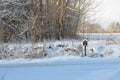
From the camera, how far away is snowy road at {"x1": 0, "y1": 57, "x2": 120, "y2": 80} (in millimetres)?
3600

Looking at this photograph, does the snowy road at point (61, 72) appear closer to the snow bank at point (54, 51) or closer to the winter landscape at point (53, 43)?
the winter landscape at point (53, 43)

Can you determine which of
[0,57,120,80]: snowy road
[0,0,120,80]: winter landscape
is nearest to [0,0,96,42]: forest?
[0,0,120,80]: winter landscape

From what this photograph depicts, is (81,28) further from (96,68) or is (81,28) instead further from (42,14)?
(96,68)

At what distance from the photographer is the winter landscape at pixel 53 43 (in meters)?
3.67

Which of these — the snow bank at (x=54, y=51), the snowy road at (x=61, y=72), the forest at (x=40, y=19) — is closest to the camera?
the snowy road at (x=61, y=72)

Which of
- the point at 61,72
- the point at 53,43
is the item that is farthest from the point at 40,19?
the point at 61,72

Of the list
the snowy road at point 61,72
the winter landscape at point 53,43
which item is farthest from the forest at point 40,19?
the snowy road at point 61,72

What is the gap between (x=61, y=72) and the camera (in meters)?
3.66

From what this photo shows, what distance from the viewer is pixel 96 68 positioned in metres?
3.74

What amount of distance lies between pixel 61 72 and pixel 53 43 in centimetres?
1063

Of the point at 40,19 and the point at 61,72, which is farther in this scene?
the point at 40,19

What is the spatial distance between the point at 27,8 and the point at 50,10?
153 cm

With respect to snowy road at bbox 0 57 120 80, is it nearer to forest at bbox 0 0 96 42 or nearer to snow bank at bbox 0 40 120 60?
snow bank at bbox 0 40 120 60

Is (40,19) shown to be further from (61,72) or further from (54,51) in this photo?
(61,72)
